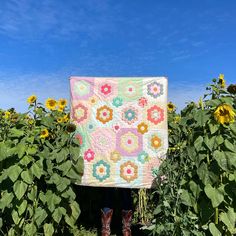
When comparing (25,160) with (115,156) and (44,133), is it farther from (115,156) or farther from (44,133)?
(115,156)

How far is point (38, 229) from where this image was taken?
14.5 ft

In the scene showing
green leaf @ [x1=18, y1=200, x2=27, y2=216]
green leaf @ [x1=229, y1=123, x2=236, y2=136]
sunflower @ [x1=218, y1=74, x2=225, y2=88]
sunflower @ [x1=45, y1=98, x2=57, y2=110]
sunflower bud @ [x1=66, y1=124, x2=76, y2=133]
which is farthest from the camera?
sunflower @ [x1=45, y1=98, x2=57, y2=110]

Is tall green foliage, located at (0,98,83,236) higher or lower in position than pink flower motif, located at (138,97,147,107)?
lower

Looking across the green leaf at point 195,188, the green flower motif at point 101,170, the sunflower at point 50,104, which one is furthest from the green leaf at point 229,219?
the sunflower at point 50,104

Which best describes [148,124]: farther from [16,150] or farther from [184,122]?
[16,150]

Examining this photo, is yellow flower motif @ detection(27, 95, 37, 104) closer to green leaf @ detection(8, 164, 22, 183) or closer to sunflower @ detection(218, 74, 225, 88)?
green leaf @ detection(8, 164, 22, 183)

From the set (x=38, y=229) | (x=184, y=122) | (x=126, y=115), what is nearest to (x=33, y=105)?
(x=126, y=115)

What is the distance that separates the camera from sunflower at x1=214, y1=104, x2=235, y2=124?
3.73 meters

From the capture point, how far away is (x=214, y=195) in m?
3.82

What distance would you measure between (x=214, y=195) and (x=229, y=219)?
0.29 metres

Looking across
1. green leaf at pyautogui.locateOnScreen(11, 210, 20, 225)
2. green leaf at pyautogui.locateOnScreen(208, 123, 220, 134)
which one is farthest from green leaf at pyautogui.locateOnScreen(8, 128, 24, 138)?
green leaf at pyautogui.locateOnScreen(208, 123, 220, 134)

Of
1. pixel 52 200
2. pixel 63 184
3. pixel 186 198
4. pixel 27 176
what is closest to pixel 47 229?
pixel 52 200

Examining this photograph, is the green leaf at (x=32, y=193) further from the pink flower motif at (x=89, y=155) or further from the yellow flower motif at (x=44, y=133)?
the pink flower motif at (x=89, y=155)

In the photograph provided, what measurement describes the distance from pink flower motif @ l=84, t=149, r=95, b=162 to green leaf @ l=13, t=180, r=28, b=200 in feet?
2.80
